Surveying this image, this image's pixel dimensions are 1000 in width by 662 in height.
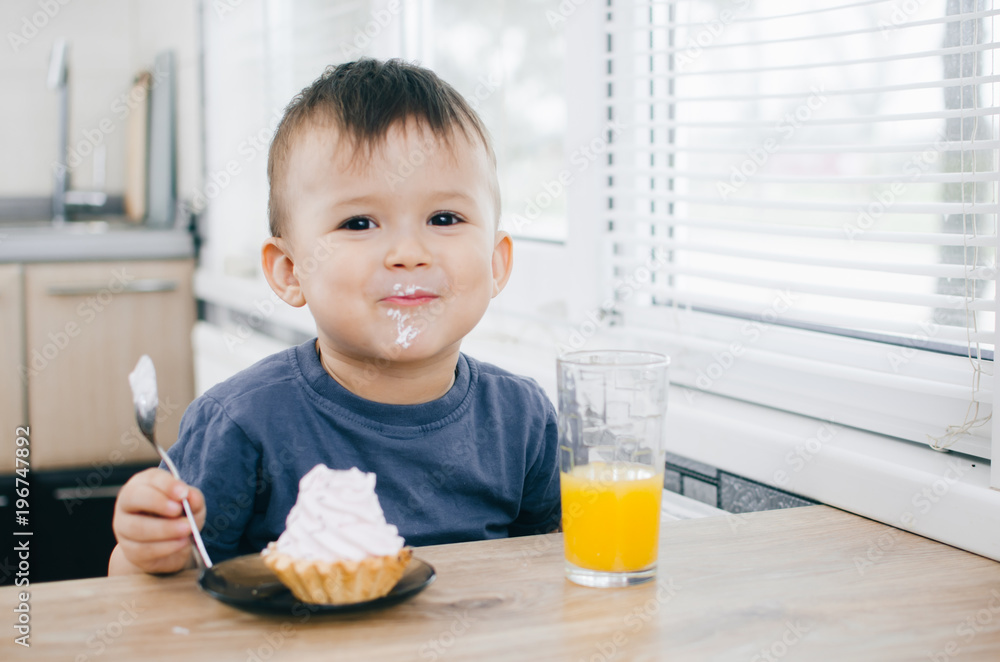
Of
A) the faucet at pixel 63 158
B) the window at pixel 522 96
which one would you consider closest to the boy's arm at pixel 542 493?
the window at pixel 522 96

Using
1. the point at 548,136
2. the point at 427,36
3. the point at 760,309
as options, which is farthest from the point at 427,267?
the point at 427,36

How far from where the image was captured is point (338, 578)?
647 millimetres

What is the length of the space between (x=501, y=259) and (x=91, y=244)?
2.22 m

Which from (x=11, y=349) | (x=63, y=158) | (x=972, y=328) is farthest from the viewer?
(x=63, y=158)

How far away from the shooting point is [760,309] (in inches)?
49.1

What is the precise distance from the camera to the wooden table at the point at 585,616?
0.59 meters

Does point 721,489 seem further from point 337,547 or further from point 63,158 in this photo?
point 63,158

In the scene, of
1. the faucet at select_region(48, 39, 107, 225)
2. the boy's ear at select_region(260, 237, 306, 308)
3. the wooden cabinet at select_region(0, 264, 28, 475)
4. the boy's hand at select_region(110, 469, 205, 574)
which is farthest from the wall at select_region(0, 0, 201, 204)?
the boy's hand at select_region(110, 469, 205, 574)

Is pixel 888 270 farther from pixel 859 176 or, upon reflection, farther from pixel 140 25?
pixel 140 25

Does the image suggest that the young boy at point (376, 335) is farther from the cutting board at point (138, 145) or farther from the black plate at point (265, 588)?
the cutting board at point (138, 145)

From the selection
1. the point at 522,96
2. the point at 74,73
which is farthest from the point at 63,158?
the point at 522,96

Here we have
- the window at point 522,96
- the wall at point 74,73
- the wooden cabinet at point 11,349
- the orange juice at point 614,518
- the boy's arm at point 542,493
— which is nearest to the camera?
the orange juice at point 614,518

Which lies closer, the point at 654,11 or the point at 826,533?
the point at 826,533

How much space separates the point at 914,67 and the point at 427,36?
1.18 meters
